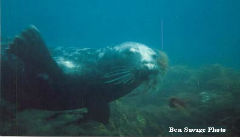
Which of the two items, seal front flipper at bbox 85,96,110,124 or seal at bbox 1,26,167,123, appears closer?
seal at bbox 1,26,167,123

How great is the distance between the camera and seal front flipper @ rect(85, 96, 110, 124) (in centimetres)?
435

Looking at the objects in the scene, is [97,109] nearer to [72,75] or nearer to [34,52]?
[72,75]

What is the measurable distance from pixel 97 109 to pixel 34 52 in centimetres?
136

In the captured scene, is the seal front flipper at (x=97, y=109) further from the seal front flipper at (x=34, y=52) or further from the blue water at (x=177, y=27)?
the blue water at (x=177, y=27)

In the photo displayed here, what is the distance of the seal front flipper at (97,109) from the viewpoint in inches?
171

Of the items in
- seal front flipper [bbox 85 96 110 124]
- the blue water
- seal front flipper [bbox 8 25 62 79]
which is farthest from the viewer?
the blue water

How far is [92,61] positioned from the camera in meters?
4.42

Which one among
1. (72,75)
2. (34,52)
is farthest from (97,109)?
(34,52)

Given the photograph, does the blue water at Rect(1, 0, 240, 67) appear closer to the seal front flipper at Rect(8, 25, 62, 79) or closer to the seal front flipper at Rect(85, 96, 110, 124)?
the seal front flipper at Rect(8, 25, 62, 79)

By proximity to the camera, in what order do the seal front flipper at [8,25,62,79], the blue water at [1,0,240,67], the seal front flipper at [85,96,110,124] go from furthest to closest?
the blue water at [1,0,240,67] → the seal front flipper at [85,96,110,124] → the seal front flipper at [8,25,62,79]

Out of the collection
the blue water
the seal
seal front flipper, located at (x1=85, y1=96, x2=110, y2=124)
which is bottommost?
seal front flipper, located at (x1=85, y1=96, x2=110, y2=124)

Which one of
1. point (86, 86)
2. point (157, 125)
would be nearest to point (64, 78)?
point (86, 86)

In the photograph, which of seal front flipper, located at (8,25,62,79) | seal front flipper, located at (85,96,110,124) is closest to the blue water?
seal front flipper, located at (8,25,62,79)

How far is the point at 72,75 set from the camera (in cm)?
428
